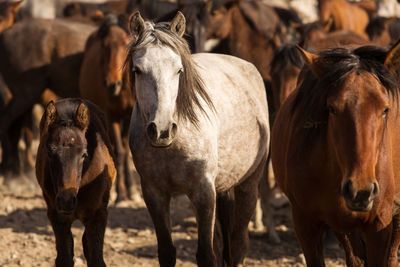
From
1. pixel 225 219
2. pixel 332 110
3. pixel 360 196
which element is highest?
pixel 332 110

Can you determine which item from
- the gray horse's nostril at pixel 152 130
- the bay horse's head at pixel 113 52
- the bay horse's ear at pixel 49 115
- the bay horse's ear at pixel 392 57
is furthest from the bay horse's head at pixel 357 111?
the bay horse's head at pixel 113 52

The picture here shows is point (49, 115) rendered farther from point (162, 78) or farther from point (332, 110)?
point (332, 110)

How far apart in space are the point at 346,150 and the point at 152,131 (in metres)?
1.17

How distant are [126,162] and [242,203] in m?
3.50

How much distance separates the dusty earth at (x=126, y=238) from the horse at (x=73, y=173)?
127 cm

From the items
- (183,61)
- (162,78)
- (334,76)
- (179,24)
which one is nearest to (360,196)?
(334,76)

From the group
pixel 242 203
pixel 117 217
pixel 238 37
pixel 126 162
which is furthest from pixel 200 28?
pixel 242 203

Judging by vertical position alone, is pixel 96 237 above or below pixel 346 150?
below

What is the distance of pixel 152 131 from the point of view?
416cm

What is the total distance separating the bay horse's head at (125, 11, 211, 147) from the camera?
165 inches

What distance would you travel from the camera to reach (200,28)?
9086 millimetres

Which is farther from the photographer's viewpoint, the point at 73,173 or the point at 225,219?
the point at 225,219

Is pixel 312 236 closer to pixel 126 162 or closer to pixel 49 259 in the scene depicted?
pixel 49 259

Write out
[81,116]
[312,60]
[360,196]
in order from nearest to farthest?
[360,196], [312,60], [81,116]
